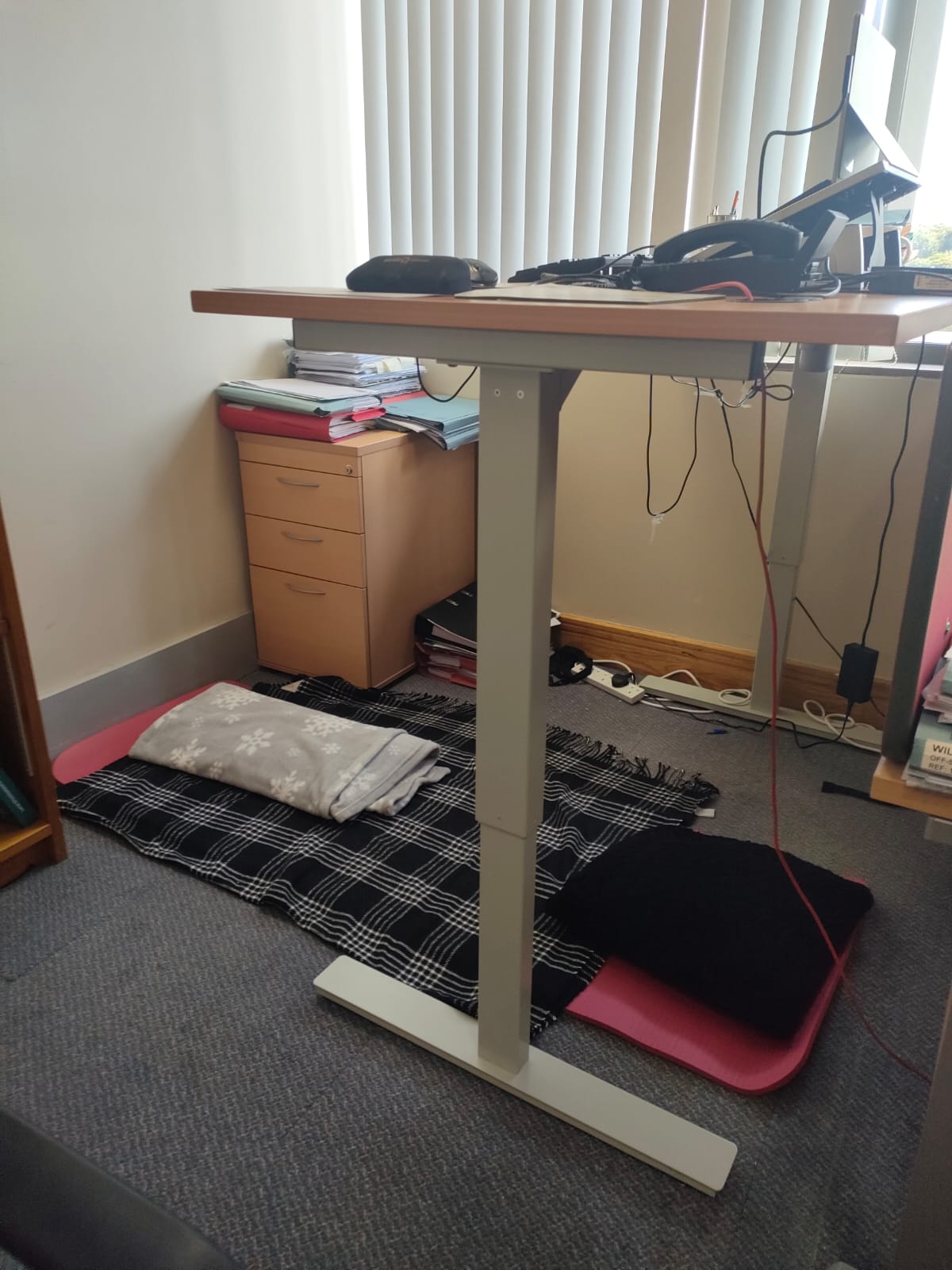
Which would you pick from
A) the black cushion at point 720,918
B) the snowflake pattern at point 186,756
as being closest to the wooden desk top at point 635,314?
the black cushion at point 720,918

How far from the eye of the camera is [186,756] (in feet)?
5.91

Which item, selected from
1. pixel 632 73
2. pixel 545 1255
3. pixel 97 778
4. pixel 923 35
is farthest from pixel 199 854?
pixel 923 35

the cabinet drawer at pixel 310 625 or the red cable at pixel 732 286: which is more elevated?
the red cable at pixel 732 286

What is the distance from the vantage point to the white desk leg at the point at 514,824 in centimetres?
86

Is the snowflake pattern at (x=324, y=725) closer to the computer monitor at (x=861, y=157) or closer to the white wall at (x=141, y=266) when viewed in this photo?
the white wall at (x=141, y=266)

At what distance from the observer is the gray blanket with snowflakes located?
1.69 metres

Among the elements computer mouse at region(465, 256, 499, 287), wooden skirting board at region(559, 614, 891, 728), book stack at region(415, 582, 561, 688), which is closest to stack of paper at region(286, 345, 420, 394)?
book stack at region(415, 582, 561, 688)

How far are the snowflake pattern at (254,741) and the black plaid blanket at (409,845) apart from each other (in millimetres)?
84

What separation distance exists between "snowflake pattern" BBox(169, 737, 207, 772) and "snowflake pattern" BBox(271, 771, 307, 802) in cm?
19

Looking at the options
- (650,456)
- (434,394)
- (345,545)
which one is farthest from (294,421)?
(650,456)

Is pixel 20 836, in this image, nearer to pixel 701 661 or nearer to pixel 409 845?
pixel 409 845

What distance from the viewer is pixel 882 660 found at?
2.02m

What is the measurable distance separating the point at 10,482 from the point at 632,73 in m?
1.61

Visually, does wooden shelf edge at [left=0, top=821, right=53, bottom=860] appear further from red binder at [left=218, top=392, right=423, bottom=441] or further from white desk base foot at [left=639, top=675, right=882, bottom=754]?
white desk base foot at [left=639, top=675, right=882, bottom=754]
